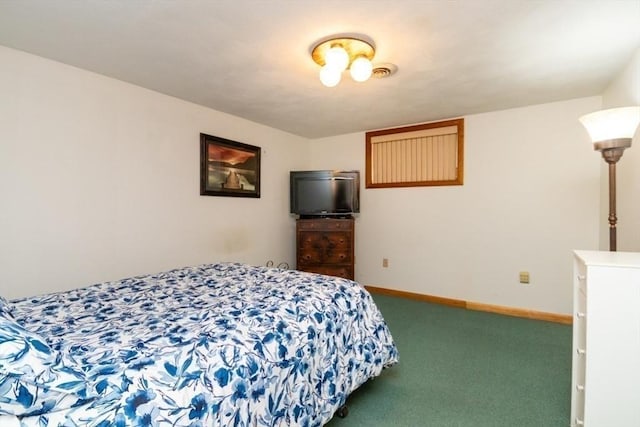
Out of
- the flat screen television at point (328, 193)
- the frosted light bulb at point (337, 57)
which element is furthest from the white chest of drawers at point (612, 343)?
the flat screen television at point (328, 193)

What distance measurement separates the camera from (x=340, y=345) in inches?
64.5

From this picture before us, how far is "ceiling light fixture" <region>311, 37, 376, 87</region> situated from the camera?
195 centimetres

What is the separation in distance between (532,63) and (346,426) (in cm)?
269

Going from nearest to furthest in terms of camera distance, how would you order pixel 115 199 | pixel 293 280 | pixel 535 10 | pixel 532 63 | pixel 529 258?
pixel 535 10 → pixel 293 280 → pixel 532 63 → pixel 115 199 → pixel 529 258

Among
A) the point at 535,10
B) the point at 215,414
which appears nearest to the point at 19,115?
the point at 215,414

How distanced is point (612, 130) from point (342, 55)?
1.62 m

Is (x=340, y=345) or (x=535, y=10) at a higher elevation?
(x=535, y=10)

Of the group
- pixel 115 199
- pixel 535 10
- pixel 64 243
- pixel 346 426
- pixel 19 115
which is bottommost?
pixel 346 426

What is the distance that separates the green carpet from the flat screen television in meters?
1.59

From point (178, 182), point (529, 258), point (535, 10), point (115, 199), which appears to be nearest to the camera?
point (535, 10)

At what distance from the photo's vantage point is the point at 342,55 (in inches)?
77.0

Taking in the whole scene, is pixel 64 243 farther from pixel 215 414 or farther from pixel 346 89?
pixel 346 89

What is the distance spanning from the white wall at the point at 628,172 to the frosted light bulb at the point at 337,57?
1.95 metres

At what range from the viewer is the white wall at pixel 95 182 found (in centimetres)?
207
